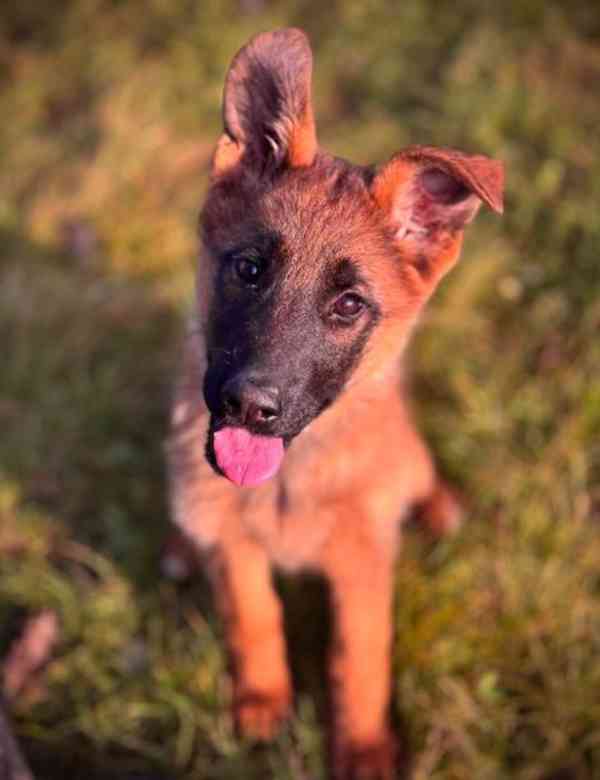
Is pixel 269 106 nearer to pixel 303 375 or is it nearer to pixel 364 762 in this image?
pixel 303 375

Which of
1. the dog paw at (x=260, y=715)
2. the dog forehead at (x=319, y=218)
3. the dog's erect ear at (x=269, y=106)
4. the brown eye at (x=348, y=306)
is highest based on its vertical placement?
the dog's erect ear at (x=269, y=106)

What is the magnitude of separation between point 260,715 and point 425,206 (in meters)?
1.99

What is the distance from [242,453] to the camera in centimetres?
278

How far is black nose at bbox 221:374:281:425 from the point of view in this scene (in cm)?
255

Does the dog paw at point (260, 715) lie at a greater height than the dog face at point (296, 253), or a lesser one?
lesser

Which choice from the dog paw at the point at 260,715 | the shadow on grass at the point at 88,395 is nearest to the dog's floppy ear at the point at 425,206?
the dog paw at the point at 260,715

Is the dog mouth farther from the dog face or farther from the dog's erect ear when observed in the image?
the dog's erect ear

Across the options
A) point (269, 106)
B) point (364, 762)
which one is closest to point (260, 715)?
point (364, 762)

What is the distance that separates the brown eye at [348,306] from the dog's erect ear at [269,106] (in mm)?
493

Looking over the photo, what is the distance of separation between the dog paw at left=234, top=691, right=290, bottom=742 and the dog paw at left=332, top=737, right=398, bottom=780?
0.27 metres

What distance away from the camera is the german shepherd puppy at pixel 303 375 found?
273cm

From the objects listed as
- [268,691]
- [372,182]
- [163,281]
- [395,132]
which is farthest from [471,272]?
[268,691]

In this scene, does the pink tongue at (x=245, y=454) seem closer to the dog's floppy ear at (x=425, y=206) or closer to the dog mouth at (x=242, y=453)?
the dog mouth at (x=242, y=453)

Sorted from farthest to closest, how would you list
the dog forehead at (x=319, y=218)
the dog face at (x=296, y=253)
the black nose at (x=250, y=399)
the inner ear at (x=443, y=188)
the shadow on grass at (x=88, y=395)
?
the shadow on grass at (x=88, y=395), the inner ear at (x=443, y=188), the dog forehead at (x=319, y=218), the dog face at (x=296, y=253), the black nose at (x=250, y=399)
